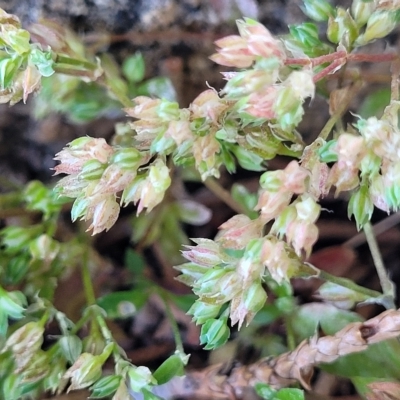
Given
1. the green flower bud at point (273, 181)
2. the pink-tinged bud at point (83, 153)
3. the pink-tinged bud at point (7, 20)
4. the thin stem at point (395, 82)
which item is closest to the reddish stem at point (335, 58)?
the thin stem at point (395, 82)

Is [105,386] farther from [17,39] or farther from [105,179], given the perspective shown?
[17,39]

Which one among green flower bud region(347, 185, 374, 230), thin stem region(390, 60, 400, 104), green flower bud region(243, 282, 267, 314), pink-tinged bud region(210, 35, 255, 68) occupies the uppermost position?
pink-tinged bud region(210, 35, 255, 68)

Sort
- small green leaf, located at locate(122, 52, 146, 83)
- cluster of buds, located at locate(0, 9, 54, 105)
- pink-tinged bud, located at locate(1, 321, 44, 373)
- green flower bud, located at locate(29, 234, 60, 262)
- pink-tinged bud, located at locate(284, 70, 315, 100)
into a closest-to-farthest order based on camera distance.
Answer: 1. pink-tinged bud, located at locate(284, 70, 315, 100)
2. cluster of buds, located at locate(0, 9, 54, 105)
3. pink-tinged bud, located at locate(1, 321, 44, 373)
4. green flower bud, located at locate(29, 234, 60, 262)
5. small green leaf, located at locate(122, 52, 146, 83)

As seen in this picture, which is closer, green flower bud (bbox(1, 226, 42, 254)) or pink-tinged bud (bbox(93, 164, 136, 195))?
pink-tinged bud (bbox(93, 164, 136, 195))

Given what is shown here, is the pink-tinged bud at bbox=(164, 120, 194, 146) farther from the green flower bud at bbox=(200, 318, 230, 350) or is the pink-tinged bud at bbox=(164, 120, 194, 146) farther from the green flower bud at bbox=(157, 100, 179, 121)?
the green flower bud at bbox=(200, 318, 230, 350)

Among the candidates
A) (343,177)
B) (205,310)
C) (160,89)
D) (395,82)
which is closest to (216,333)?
(205,310)

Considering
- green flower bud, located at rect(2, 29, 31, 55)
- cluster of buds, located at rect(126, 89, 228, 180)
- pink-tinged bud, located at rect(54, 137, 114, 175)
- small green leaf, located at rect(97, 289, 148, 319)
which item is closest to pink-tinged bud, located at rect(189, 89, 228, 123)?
cluster of buds, located at rect(126, 89, 228, 180)

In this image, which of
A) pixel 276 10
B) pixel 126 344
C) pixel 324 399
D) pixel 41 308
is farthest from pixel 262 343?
pixel 276 10

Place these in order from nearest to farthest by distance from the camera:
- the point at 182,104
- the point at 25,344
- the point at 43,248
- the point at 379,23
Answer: the point at 379,23 → the point at 25,344 → the point at 43,248 → the point at 182,104
